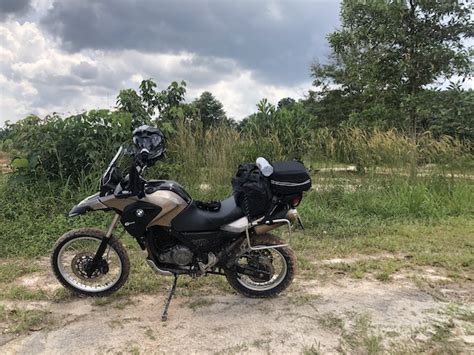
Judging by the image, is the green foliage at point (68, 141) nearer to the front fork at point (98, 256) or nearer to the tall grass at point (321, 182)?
the tall grass at point (321, 182)

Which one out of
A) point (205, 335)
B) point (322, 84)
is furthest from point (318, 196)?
point (322, 84)

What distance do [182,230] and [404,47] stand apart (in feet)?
29.1

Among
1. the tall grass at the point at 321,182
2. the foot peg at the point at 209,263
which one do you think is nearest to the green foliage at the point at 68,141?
the tall grass at the point at 321,182

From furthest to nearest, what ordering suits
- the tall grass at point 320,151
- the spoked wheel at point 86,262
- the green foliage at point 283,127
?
the green foliage at point 283,127
the tall grass at point 320,151
the spoked wheel at point 86,262

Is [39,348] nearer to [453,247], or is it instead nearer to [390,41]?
[453,247]

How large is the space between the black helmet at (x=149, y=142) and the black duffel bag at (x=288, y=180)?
81 cm

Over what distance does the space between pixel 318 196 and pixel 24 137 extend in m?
4.16

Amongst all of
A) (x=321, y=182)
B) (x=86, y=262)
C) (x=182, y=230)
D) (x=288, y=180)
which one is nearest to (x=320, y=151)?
(x=321, y=182)

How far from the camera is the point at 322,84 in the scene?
27.8m

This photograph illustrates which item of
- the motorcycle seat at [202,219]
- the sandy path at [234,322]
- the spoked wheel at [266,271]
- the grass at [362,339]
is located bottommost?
the grass at [362,339]

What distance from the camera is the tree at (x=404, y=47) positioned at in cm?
1002

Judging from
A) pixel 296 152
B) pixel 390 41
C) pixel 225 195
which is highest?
pixel 390 41

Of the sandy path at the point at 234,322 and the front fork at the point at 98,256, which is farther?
the front fork at the point at 98,256

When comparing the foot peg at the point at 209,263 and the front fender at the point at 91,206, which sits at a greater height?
the front fender at the point at 91,206
